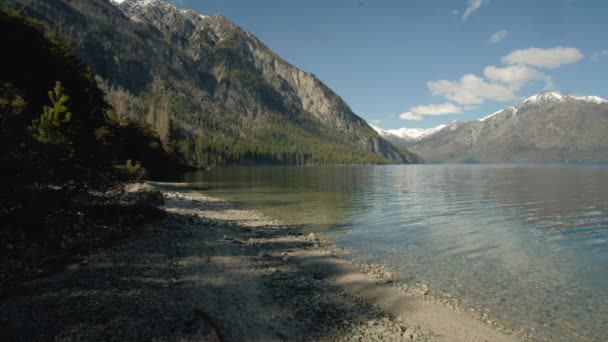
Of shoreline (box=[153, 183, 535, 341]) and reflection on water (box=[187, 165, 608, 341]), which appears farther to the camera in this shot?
reflection on water (box=[187, 165, 608, 341])

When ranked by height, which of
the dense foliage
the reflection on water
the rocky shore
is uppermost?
the dense foliage

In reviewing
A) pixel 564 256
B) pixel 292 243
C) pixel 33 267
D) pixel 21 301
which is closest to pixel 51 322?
pixel 21 301

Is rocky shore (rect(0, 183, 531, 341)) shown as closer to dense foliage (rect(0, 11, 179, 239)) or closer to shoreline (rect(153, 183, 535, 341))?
shoreline (rect(153, 183, 535, 341))

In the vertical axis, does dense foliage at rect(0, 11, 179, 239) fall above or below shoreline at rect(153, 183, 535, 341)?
above

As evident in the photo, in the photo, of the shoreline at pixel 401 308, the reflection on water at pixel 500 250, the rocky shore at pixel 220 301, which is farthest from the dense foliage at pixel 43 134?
the reflection on water at pixel 500 250

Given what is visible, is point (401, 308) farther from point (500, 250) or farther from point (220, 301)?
point (500, 250)

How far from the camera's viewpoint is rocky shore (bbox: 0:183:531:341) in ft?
29.3

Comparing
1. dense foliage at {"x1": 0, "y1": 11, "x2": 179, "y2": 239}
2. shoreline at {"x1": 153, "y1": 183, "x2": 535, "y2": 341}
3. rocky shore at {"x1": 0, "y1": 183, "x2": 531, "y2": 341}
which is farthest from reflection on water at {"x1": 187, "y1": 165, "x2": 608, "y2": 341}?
dense foliage at {"x1": 0, "y1": 11, "x2": 179, "y2": 239}

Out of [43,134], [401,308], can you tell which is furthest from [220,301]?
[43,134]

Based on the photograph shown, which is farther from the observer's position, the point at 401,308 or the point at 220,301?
the point at 401,308

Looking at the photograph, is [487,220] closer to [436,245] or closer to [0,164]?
[436,245]

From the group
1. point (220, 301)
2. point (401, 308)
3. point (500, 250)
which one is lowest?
point (500, 250)

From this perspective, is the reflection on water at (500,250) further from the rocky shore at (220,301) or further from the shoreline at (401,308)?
the rocky shore at (220,301)

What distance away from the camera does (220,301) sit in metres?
12.0
